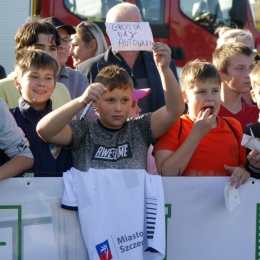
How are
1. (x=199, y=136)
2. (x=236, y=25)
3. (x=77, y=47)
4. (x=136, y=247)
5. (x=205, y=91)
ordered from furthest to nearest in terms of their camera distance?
1. (x=236, y=25)
2. (x=77, y=47)
3. (x=205, y=91)
4. (x=199, y=136)
5. (x=136, y=247)

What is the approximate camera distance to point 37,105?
12.9ft

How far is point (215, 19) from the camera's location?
34.7 ft

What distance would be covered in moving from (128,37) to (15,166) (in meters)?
0.98

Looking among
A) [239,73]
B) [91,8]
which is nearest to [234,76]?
[239,73]

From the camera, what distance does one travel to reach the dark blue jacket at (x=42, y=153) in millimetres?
3799

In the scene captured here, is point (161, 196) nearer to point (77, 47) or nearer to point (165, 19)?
point (77, 47)

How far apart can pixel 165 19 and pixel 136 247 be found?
727cm

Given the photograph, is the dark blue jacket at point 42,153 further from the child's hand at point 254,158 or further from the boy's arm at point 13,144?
the child's hand at point 254,158

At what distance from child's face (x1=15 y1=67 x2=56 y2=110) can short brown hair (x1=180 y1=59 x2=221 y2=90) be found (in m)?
0.85

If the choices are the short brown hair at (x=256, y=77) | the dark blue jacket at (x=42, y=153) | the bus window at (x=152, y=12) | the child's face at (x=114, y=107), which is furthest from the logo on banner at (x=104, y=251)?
the bus window at (x=152, y=12)

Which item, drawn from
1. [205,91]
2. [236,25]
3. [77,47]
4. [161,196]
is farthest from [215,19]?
[161,196]

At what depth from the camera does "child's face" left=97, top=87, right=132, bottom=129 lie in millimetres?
3754

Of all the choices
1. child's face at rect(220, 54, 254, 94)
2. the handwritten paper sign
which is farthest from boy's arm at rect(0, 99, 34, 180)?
child's face at rect(220, 54, 254, 94)

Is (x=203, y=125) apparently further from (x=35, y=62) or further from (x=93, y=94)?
(x=35, y=62)
